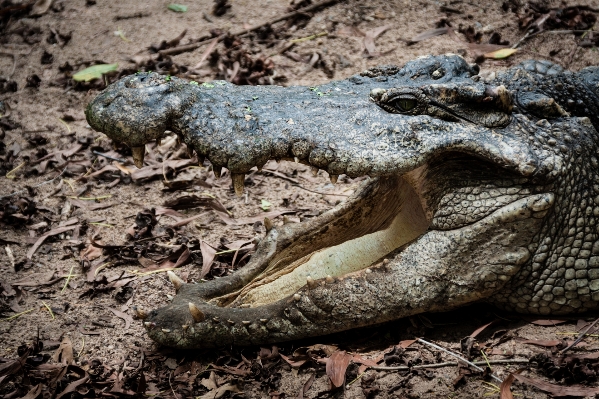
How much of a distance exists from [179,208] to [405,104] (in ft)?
6.90

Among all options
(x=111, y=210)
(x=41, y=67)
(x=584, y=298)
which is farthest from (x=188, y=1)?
(x=584, y=298)

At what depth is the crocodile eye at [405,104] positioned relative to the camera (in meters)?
3.36

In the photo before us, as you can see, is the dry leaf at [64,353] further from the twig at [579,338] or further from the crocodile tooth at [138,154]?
the twig at [579,338]

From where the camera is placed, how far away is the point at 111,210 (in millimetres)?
4934

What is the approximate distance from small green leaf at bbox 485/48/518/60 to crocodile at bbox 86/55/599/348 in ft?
6.99

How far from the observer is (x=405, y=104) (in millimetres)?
3363

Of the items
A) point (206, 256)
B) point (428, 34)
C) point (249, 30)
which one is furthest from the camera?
point (249, 30)

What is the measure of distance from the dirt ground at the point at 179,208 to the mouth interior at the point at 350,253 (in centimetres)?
37

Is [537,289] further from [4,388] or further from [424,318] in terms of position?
[4,388]

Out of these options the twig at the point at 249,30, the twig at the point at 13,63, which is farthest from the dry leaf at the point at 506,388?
the twig at the point at 13,63

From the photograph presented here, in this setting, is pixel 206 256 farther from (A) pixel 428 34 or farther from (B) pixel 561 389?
(A) pixel 428 34

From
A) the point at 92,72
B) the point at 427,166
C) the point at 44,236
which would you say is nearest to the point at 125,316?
the point at 44,236

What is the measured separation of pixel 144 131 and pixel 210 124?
29 centimetres

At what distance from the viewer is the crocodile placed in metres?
3.18
